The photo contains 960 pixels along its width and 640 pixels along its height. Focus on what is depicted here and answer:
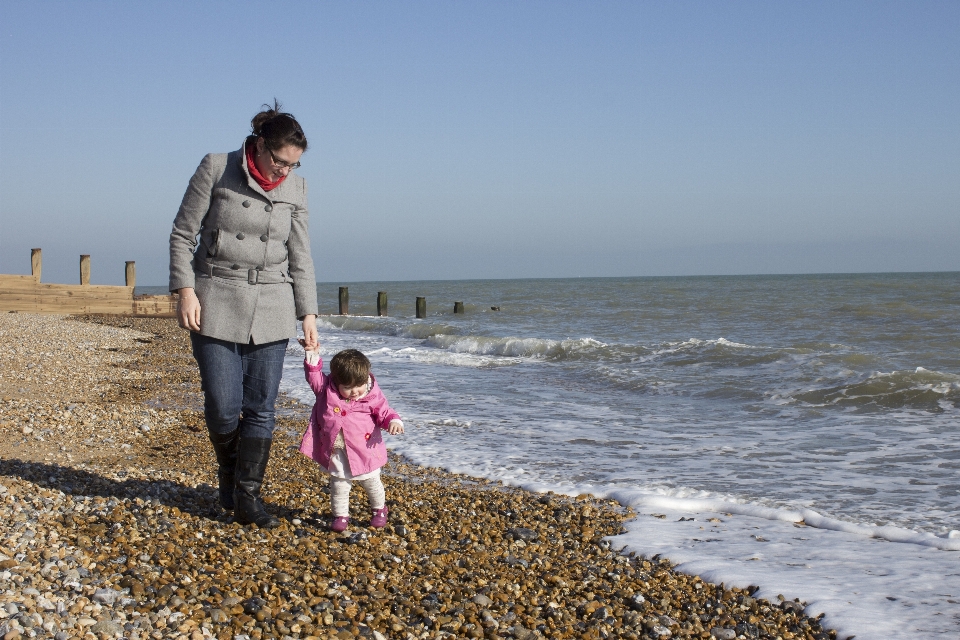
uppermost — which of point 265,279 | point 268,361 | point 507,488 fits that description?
point 265,279

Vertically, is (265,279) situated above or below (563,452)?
above

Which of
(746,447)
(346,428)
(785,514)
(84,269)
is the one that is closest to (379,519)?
(346,428)

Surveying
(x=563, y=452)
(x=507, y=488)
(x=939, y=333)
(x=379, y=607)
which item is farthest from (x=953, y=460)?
(x=939, y=333)

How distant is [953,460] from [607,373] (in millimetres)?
5881

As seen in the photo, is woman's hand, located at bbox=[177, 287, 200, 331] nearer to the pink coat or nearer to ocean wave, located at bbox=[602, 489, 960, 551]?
the pink coat

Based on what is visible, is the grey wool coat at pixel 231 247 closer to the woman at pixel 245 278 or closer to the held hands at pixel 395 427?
the woman at pixel 245 278

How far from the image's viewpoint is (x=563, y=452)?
6.20m

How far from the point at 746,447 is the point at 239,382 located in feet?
14.3

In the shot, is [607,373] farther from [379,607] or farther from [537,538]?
[379,607]

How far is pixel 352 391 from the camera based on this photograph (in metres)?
3.72

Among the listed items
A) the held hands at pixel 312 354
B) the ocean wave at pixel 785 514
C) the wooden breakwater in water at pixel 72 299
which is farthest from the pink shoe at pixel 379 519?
the wooden breakwater in water at pixel 72 299

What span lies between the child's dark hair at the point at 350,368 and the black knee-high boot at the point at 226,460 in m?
0.53

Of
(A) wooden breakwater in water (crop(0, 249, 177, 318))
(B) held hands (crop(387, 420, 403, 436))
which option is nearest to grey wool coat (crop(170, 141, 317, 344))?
(B) held hands (crop(387, 420, 403, 436))

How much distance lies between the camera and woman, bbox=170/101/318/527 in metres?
3.43
